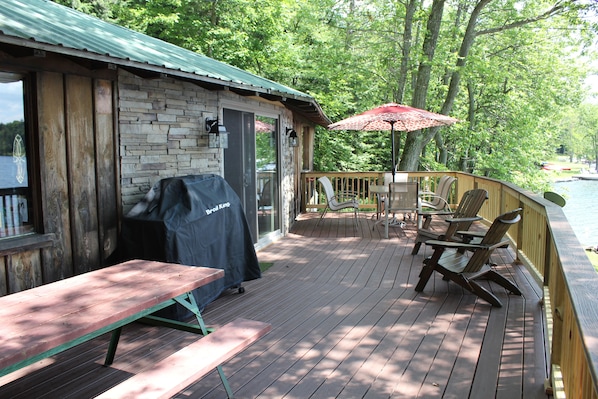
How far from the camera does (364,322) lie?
3.99 m

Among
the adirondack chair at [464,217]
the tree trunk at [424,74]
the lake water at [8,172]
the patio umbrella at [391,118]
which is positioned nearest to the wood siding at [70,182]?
the lake water at [8,172]

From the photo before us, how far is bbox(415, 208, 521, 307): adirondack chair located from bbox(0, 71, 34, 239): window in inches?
138

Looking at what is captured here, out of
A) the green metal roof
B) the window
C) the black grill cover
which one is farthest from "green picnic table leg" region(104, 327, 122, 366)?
the green metal roof

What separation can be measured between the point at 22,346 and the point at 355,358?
6.86 ft

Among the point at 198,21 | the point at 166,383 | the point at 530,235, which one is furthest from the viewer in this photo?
the point at 198,21

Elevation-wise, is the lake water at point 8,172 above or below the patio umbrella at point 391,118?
below

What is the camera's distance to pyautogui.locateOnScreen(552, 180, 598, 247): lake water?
19.1 meters

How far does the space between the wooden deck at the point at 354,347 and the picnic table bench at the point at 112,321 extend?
33 centimetres

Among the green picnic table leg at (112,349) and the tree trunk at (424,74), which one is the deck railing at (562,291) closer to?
the green picnic table leg at (112,349)

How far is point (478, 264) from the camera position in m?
4.51

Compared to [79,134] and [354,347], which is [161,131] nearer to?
[79,134]

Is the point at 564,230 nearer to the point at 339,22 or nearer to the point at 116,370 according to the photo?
the point at 116,370

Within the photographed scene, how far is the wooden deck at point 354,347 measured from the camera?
288 centimetres

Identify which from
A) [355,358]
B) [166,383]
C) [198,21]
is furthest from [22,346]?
[198,21]
